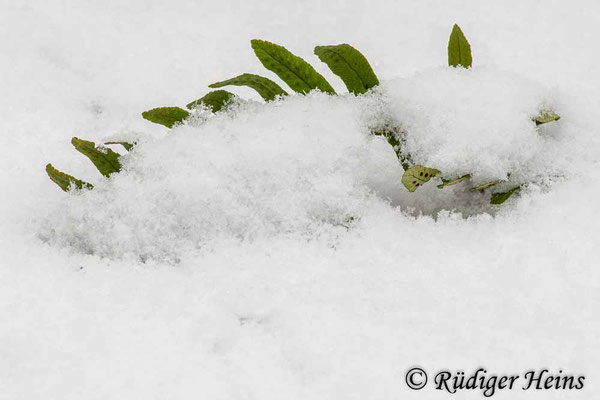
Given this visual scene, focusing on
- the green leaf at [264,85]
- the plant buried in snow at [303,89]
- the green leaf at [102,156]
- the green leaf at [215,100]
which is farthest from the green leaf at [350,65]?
the green leaf at [102,156]

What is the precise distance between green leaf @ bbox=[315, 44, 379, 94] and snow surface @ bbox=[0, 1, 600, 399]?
67 mm

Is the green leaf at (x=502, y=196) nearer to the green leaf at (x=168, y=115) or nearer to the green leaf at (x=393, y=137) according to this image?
the green leaf at (x=393, y=137)

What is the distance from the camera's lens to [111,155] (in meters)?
1.58

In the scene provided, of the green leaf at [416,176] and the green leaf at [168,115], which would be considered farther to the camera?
the green leaf at [168,115]

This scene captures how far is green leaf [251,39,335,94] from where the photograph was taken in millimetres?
1664

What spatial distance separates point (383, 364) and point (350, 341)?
75 millimetres

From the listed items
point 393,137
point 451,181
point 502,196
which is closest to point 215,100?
point 393,137

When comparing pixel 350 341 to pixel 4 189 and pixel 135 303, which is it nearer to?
pixel 135 303

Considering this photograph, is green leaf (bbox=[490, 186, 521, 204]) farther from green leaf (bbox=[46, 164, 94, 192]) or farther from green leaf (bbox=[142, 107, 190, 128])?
green leaf (bbox=[46, 164, 94, 192])

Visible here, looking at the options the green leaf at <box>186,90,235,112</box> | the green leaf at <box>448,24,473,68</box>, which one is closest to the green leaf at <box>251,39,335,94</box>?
the green leaf at <box>186,90,235,112</box>

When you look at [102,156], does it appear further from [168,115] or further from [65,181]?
[168,115]

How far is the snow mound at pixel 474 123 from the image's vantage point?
155 cm

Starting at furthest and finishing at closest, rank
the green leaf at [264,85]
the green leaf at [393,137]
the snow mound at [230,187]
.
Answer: the green leaf at [264,85] → the green leaf at [393,137] → the snow mound at [230,187]

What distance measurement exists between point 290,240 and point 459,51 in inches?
30.4
